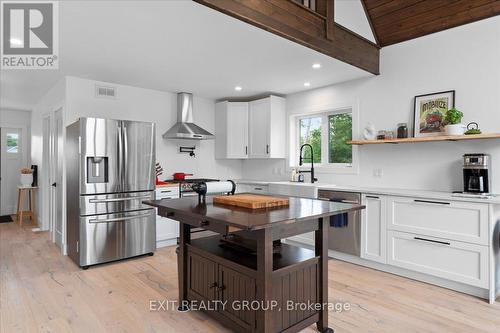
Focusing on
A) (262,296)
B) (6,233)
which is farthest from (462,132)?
(6,233)

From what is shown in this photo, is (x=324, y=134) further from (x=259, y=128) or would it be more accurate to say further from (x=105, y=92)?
(x=105, y=92)

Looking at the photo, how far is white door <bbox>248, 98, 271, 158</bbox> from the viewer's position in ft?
16.8

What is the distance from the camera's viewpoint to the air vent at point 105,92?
4.33m

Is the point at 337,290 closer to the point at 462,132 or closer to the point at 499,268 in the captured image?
the point at 499,268

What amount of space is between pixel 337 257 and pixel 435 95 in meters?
2.30

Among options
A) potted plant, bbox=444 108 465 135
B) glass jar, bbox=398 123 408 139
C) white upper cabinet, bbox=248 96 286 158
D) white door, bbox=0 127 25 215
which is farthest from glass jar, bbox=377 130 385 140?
white door, bbox=0 127 25 215

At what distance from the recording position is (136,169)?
13.1 feet

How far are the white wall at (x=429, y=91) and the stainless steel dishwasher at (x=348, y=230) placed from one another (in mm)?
579

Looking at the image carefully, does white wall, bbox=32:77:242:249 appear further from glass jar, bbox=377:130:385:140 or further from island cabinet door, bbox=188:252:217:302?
glass jar, bbox=377:130:385:140

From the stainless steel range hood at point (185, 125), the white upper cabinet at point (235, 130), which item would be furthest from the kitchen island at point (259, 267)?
the white upper cabinet at point (235, 130)

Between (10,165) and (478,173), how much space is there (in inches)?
350

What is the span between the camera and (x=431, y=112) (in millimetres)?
3512

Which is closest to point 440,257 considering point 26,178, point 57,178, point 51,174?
point 57,178

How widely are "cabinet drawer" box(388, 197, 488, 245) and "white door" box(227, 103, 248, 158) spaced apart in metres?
2.75
